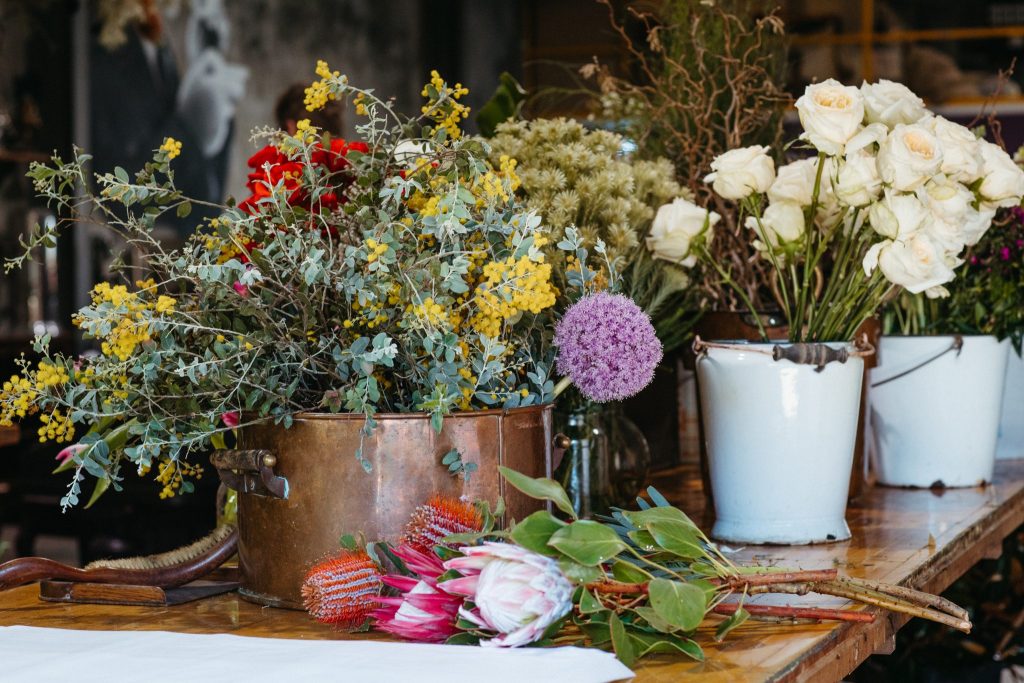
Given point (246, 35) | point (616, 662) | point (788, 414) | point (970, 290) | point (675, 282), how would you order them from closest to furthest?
point (616, 662) < point (788, 414) < point (675, 282) < point (970, 290) < point (246, 35)

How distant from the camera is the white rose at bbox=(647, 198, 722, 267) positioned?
4.35 feet

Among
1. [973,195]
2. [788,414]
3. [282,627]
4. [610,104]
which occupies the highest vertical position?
[610,104]

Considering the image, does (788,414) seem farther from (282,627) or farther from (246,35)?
(246,35)

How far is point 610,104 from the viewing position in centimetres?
176

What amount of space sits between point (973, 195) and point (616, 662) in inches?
28.8

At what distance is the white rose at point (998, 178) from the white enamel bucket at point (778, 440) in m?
0.23

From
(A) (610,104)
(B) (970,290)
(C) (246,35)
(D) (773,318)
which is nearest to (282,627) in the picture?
(D) (773,318)

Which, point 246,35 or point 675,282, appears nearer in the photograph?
point 675,282

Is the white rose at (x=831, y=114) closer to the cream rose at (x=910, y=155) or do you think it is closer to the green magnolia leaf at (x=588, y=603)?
the cream rose at (x=910, y=155)

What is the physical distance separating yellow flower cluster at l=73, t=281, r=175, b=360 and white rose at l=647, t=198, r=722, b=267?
556mm

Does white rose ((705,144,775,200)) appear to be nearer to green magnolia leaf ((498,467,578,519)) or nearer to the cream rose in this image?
the cream rose

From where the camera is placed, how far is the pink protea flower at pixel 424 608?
0.85 metres

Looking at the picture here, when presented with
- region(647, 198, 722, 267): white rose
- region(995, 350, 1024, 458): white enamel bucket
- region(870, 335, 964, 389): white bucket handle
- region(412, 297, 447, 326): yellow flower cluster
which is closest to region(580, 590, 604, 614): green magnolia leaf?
region(412, 297, 447, 326): yellow flower cluster

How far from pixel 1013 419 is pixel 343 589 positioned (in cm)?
147
